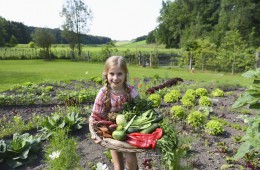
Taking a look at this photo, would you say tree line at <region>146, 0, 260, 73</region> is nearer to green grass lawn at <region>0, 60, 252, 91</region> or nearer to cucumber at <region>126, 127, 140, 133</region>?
green grass lawn at <region>0, 60, 252, 91</region>

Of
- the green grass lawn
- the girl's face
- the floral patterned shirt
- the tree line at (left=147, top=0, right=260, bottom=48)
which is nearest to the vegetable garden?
the floral patterned shirt

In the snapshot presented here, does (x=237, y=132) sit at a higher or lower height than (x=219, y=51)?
lower

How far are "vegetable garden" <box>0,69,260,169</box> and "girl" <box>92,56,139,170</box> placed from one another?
0.20 metres

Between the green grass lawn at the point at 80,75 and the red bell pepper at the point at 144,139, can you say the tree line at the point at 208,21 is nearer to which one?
the green grass lawn at the point at 80,75

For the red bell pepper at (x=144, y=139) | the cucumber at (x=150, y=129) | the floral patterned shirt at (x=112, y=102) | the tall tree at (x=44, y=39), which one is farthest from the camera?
the tall tree at (x=44, y=39)

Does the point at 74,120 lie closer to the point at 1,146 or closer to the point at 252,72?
the point at 1,146

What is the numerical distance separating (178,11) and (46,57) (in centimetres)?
Result: 2853

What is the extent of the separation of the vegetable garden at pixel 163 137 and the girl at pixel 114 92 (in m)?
0.20

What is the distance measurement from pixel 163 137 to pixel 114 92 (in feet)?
3.24

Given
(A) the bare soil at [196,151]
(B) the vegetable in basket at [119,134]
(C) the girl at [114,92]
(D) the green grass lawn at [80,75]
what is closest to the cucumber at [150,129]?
(B) the vegetable in basket at [119,134]

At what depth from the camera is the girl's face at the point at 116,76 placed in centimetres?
Answer: 292

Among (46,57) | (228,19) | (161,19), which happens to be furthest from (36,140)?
(161,19)

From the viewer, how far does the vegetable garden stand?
7.91 feet

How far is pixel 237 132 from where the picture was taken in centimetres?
470
